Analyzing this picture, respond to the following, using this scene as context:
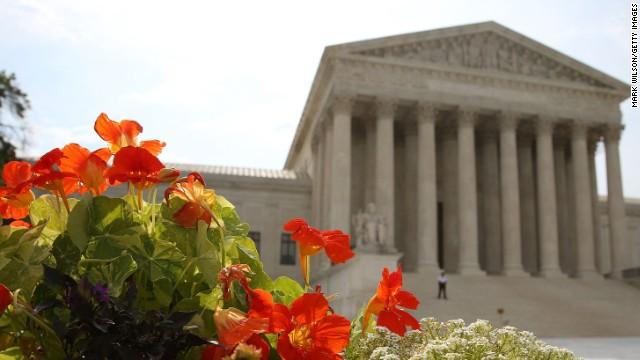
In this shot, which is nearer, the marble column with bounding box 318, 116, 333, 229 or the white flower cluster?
the white flower cluster

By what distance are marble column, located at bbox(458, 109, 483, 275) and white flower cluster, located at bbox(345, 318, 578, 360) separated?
3801 cm

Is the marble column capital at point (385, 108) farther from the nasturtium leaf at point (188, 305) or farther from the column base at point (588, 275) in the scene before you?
the nasturtium leaf at point (188, 305)

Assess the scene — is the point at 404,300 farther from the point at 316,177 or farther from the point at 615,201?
the point at 615,201

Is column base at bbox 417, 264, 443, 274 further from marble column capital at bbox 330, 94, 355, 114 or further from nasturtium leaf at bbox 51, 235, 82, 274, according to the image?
nasturtium leaf at bbox 51, 235, 82, 274

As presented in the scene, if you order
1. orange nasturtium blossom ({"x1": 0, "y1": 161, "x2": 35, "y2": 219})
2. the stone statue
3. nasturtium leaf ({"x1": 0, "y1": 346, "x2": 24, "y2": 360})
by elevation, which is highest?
the stone statue

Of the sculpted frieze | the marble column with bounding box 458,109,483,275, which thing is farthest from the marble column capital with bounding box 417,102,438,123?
the sculpted frieze

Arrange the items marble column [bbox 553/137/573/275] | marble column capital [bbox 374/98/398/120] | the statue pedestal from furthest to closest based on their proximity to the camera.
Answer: marble column [bbox 553/137/573/275]
marble column capital [bbox 374/98/398/120]
the statue pedestal

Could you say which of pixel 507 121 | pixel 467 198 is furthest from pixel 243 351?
pixel 507 121

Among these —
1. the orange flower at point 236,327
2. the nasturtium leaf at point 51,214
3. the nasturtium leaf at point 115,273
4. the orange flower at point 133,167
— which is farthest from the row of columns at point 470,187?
the orange flower at point 236,327

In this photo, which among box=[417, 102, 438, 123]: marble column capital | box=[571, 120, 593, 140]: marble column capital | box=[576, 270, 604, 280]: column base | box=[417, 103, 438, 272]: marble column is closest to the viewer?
box=[417, 103, 438, 272]: marble column

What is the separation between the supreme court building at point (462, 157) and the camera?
41438 mm

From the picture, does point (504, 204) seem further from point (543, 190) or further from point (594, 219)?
point (594, 219)

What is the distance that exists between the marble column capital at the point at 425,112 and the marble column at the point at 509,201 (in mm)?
5385

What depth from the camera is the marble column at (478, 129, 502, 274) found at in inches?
1844
